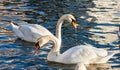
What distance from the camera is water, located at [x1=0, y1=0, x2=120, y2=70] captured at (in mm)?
15703

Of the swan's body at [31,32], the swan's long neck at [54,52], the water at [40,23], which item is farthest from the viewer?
the swan's body at [31,32]

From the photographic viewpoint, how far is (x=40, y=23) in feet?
71.1

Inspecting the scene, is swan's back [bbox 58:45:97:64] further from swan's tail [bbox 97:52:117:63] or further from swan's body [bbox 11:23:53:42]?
swan's body [bbox 11:23:53:42]

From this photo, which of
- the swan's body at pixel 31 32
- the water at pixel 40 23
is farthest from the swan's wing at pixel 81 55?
the swan's body at pixel 31 32

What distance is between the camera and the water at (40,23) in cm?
1570

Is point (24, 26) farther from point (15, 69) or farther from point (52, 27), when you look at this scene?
point (15, 69)

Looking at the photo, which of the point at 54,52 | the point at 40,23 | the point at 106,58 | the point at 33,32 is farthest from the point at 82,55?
the point at 40,23

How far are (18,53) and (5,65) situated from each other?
158cm

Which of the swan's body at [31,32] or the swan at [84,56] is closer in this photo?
the swan at [84,56]

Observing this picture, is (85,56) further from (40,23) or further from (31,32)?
(40,23)

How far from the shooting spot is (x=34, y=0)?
93.5ft

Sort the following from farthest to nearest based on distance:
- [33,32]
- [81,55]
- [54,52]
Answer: [33,32]
[54,52]
[81,55]

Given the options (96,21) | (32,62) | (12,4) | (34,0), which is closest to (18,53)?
(32,62)

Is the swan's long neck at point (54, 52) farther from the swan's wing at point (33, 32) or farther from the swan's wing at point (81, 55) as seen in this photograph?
the swan's wing at point (33, 32)
